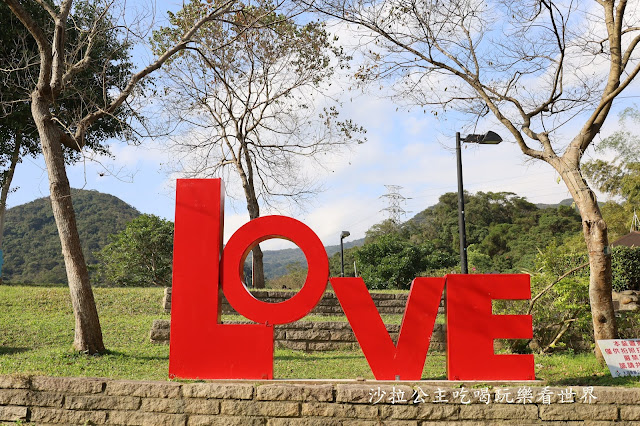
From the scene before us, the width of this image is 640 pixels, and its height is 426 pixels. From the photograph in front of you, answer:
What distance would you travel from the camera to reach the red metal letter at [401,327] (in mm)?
6238

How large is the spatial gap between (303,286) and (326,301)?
20.6ft

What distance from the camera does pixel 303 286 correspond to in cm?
632

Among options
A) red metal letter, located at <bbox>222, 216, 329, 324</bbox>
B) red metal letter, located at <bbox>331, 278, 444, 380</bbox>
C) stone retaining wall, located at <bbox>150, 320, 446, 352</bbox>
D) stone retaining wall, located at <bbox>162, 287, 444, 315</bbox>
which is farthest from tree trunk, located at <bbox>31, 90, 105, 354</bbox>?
red metal letter, located at <bbox>331, 278, 444, 380</bbox>

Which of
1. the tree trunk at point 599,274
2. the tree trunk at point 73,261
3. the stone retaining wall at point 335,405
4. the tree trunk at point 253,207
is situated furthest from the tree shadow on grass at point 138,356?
the tree trunk at point 253,207

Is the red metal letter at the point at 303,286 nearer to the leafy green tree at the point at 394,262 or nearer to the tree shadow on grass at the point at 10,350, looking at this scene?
the tree shadow on grass at the point at 10,350

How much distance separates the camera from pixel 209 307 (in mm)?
6398

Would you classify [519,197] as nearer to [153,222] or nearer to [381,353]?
[153,222]

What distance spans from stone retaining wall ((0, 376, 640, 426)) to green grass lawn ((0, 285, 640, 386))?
1.17m

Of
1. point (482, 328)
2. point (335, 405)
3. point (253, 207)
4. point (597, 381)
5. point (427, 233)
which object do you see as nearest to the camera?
point (335, 405)

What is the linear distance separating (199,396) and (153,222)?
26.6 m

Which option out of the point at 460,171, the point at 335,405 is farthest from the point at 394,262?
the point at 335,405

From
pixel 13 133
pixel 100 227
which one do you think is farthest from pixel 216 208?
pixel 100 227

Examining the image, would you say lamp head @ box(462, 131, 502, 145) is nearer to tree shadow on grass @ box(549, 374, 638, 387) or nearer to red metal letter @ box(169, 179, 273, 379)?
tree shadow on grass @ box(549, 374, 638, 387)

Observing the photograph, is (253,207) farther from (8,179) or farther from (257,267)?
(8,179)
